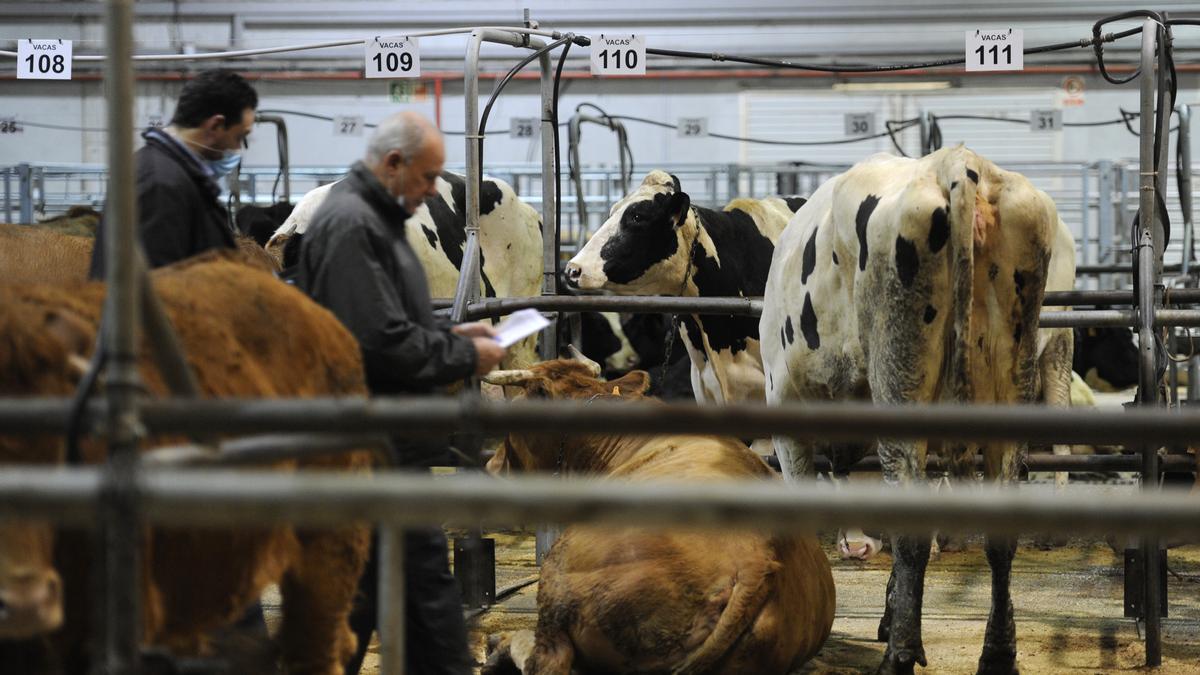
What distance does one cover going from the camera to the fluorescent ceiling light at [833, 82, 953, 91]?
15961mm

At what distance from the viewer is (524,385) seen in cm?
602

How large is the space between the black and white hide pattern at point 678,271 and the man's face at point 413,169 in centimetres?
456

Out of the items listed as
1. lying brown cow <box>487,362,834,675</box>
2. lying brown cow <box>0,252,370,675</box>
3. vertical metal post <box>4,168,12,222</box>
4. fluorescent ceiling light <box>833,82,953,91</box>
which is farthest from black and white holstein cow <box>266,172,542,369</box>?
fluorescent ceiling light <box>833,82,953,91</box>

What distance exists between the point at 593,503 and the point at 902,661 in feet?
11.7

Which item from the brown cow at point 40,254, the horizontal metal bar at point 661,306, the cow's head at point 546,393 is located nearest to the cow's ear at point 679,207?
the horizontal metal bar at point 661,306

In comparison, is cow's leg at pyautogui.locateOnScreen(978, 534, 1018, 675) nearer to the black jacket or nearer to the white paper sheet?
the white paper sheet

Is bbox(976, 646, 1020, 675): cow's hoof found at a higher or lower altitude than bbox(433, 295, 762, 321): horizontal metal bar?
lower

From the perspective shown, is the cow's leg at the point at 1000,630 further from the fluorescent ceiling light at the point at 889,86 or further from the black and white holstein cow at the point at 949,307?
the fluorescent ceiling light at the point at 889,86

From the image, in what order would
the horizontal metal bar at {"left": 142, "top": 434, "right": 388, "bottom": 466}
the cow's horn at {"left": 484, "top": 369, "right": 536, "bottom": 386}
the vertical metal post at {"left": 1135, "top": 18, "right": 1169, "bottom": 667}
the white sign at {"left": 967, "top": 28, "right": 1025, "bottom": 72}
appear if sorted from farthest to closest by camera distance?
the white sign at {"left": 967, "top": 28, "right": 1025, "bottom": 72} → the cow's horn at {"left": 484, "top": 369, "right": 536, "bottom": 386} → the vertical metal post at {"left": 1135, "top": 18, "right": 1169, "bottom": 667} → the horizontal metal bar at {"left": 142, "top": 434, "right": 388, "bottom": 466}

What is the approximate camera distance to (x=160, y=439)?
2742mm

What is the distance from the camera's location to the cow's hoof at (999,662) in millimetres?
5188

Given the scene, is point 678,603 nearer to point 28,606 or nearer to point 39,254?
point 28,606

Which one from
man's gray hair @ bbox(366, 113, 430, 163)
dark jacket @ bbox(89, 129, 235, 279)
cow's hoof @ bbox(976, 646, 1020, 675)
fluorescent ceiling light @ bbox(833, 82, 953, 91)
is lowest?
cow's hoof @ bbox(976, 646, 1020, 675)

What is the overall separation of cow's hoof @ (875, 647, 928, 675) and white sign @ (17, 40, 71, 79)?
19.1ft
